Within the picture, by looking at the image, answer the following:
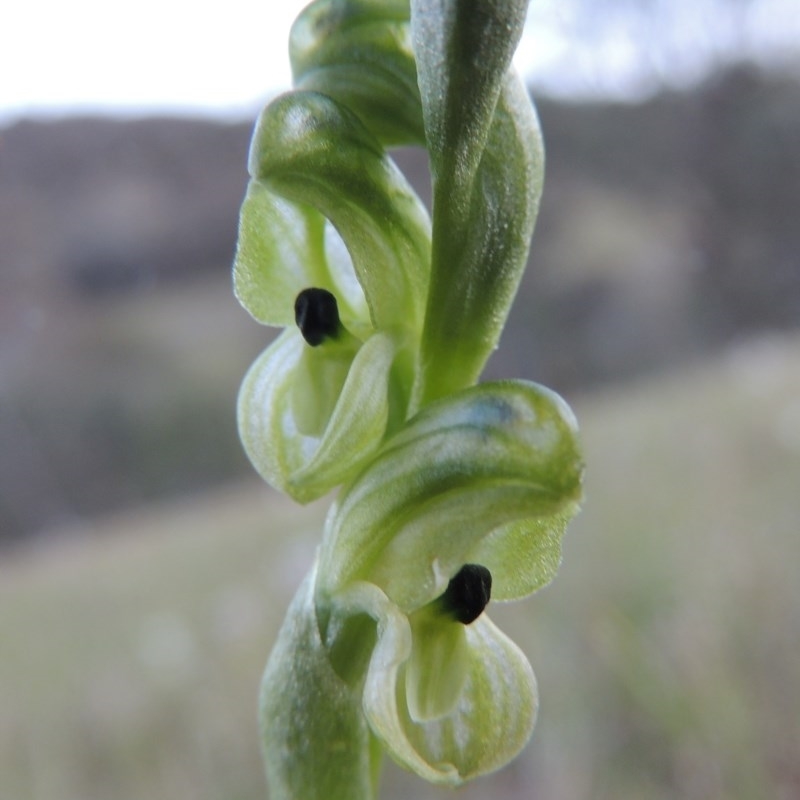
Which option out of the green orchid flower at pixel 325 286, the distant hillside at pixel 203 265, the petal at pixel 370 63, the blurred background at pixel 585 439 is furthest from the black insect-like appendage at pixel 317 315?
the distant hillside at pixel 203 265

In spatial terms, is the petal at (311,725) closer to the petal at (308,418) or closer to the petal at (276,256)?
the petal at (308,418)

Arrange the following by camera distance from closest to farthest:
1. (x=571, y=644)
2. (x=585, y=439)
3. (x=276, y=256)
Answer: (x=276, y=256)
(x=571, y=644)
(x=585, y=439)

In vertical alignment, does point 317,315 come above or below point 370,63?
below

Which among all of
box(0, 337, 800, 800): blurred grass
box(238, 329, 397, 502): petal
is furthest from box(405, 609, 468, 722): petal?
box(0, 337, 800, 800): blurred grass

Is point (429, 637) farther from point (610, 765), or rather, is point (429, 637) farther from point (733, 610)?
point (733, 610)

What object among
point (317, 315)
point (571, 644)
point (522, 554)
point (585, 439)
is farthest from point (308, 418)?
point (585, 439)

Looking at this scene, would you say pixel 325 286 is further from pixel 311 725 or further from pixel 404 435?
pixel 311 725
